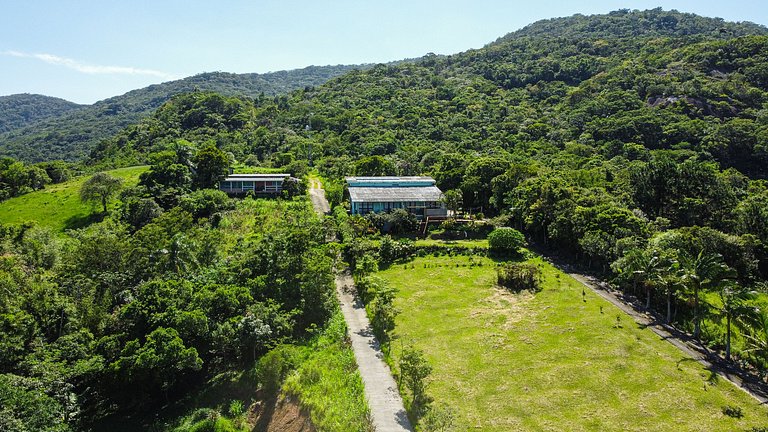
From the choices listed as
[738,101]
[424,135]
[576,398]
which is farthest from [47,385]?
[738,101]

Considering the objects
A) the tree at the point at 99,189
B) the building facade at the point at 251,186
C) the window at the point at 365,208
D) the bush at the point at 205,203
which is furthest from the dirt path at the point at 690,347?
the tree at the point at 99,189

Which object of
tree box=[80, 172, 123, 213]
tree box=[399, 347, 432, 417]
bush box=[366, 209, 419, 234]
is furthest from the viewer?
tree box=[80, 172, 123, 213]

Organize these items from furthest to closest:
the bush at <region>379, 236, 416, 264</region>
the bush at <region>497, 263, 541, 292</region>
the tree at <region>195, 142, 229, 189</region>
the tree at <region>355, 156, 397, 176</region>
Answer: the tree at <region>355, 156, 397, 176</region>, the tree at <region>195, 142, 229, 189</region>, the bush at <region>379, 236, 416, 264</region>, the bush at <region>497, 263, 541, 292</region>

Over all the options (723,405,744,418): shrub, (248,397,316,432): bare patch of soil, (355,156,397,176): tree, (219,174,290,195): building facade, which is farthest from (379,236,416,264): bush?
(723,405,744,418): shrub

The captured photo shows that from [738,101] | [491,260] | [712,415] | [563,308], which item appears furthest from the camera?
[738,101]

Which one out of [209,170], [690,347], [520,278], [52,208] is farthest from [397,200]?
[52,208]

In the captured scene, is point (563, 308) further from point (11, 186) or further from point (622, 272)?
point (11, 186)

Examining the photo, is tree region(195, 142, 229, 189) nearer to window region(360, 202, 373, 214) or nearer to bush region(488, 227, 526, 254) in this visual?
window region(360, 202, 373, 214)
